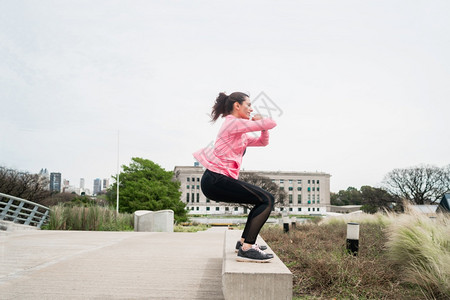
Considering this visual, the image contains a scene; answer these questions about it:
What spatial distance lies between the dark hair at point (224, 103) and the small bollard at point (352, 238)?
321 cm

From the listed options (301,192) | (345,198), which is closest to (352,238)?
(301,192)

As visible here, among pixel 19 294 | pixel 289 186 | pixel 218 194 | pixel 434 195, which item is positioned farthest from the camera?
pixel 289 186

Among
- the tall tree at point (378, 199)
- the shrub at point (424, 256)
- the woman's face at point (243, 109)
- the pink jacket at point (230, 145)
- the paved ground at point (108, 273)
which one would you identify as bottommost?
the tall tree at point (378, 199)

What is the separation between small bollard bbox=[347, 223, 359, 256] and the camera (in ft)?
17.8

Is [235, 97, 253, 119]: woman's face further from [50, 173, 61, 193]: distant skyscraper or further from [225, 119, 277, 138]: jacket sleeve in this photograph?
[50, 173, 61, 193]: distant skyscraper

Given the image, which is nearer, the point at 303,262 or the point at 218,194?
the point at 218,194

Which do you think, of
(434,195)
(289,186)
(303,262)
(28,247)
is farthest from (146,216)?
(289,186)

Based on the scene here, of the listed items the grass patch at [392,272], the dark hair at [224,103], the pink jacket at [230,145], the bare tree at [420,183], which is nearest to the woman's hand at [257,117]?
the pink jacket at [230,145]

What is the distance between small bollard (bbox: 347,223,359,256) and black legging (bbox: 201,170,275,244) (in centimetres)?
293

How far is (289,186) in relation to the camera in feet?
324

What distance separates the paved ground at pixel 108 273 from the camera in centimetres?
342

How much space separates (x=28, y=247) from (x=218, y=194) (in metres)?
5.02

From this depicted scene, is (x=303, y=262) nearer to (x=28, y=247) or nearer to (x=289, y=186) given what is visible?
(x=28, y=247)

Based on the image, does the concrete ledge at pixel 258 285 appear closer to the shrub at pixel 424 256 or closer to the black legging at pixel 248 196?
the black legging at pixel 248 196
